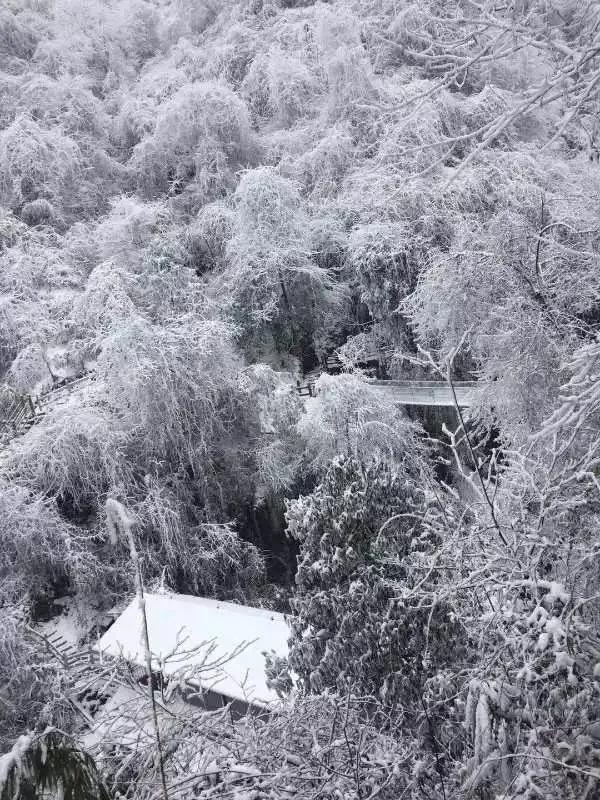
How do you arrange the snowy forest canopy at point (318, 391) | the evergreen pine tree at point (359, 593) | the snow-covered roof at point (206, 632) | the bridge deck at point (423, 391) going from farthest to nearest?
the bridge deck at point (423, 391) < the snow-covered roof at point (206, 632) < the evergreen pine tree at point (359, 593) < the snowy forest canopy at point (318, 391)

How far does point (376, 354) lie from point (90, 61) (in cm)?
2032

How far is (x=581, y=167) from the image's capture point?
43.9 feet

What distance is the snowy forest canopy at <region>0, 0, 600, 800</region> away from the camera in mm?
2807

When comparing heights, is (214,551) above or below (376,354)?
Answer: below

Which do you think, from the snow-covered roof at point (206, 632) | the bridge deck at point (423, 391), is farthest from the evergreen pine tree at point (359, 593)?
the bridge deck at point (423, 391)

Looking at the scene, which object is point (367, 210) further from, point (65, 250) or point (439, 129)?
point (65, 250)

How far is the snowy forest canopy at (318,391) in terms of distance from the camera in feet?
9.21

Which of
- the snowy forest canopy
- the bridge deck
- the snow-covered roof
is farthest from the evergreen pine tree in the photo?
the bridge deck

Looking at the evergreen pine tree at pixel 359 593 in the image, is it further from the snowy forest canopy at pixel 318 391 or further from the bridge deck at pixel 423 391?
the bridge deck at pixel 423 391

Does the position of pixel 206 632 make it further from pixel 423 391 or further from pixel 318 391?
pixel 423 391

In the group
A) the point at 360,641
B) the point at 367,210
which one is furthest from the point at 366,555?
the point at 367,210

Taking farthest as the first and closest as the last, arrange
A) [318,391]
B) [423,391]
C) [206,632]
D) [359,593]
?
[423,391] → [318,391] → [206,632] → [359,593]

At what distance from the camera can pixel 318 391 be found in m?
13.3

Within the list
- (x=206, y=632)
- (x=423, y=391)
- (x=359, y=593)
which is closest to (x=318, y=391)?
(x=423, y=391)
